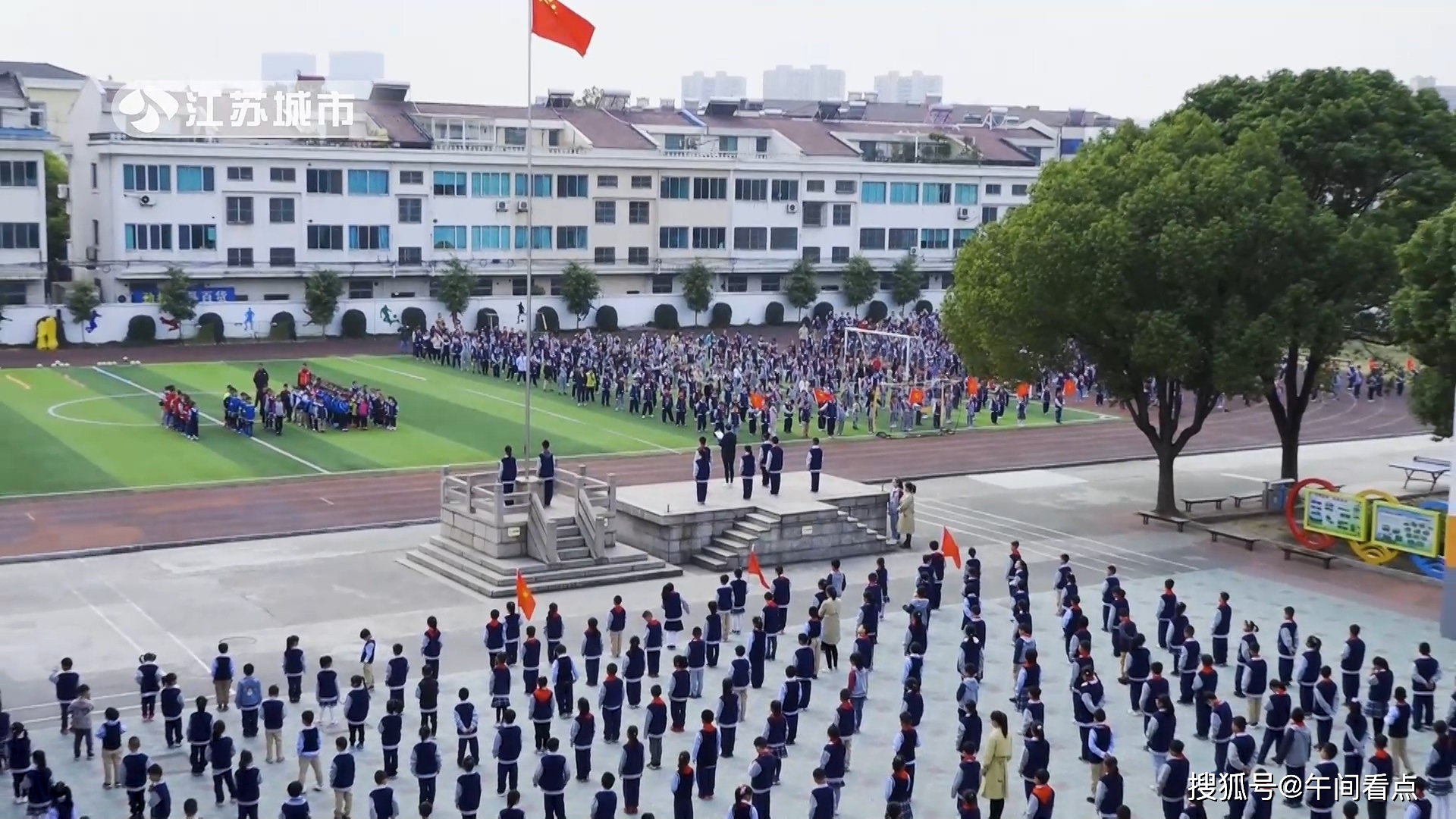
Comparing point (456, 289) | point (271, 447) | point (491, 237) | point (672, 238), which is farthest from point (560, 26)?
point (672, 238)

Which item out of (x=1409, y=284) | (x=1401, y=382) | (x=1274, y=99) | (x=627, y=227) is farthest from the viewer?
(x=627, y=227)

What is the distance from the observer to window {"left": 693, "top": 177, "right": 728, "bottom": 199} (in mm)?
76188

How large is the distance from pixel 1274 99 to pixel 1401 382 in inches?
987

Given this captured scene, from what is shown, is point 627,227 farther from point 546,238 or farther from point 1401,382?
point 1401,382

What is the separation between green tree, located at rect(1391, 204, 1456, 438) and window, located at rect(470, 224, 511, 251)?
50.0 metres

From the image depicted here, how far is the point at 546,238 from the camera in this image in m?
72.7

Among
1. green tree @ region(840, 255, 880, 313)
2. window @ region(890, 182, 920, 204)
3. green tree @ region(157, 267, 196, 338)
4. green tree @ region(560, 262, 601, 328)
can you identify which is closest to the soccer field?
green tree @ region(157, 267, 196, 338)

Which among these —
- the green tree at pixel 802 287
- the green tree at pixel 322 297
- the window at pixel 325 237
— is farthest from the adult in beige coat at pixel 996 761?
the green tree at pixel 802 287

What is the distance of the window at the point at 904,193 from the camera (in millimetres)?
81938

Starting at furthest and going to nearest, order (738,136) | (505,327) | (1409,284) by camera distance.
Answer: (738,136) < (505,327) < (1409,284)

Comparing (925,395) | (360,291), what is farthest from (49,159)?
(925,395)

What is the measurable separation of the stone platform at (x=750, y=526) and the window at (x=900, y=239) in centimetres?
5286

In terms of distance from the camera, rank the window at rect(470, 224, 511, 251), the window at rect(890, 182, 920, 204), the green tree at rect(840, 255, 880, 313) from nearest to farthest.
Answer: the window at rect(470, 224, 511, 251), the green tree at rect(840, 255, 880, 313), the window at rect(890, 182, 920, 204)

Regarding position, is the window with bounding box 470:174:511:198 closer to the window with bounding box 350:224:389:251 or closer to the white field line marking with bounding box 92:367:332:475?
the window with bounding box 350:224:389:251
